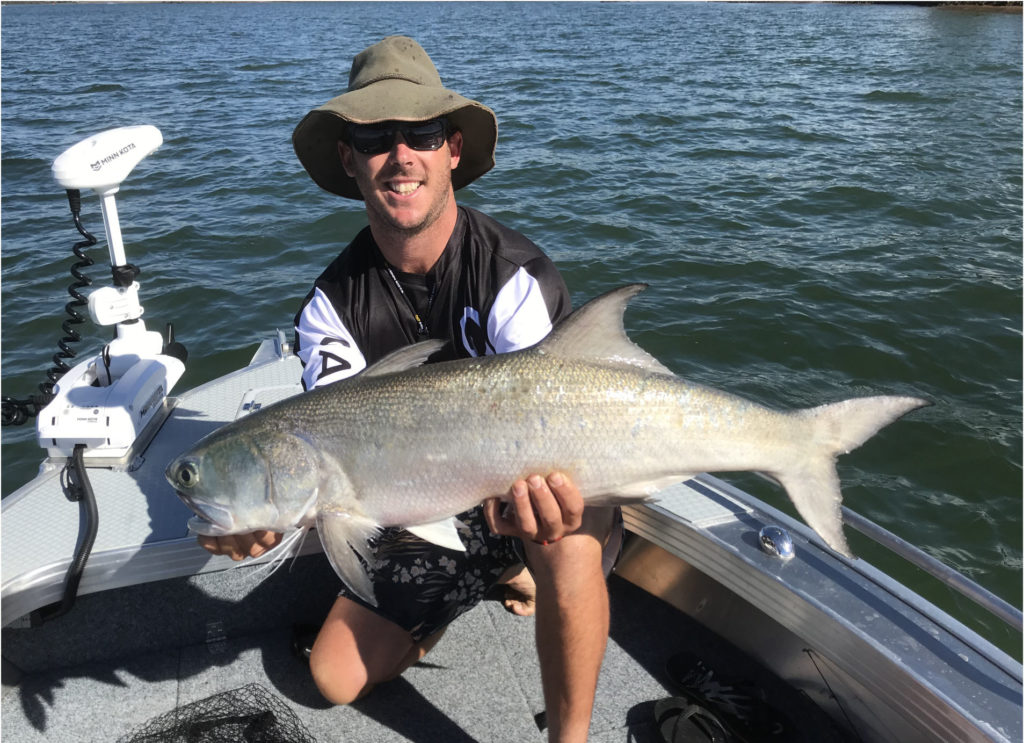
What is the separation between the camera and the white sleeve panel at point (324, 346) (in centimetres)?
291

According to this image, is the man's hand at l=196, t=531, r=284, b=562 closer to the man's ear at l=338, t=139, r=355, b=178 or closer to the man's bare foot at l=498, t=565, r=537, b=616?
the man's bare foot at l=498, t=565, r=537, b=616

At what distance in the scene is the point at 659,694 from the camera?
330cm

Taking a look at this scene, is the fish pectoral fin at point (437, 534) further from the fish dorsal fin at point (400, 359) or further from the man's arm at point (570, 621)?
the fish dorsal fin at point (400, 359)

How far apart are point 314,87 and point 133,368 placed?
55.3 ft

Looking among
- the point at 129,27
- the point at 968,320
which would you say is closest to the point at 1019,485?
the point at 968,320

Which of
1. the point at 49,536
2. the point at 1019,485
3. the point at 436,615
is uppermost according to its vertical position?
the point at 49,536

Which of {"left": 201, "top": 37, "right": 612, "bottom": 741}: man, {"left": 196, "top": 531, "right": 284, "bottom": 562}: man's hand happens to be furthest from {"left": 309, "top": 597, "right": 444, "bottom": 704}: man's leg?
{"left": 196, "top": 531, "right": 284, "bottom": 562}: man's hand

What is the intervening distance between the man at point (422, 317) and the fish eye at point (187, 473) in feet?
1.39

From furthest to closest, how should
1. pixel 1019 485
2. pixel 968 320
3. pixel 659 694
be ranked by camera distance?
1. pixel 968 320
2. pixel 1019 485
3. pixel 659 694

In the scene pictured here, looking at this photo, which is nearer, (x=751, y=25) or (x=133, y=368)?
(x=133, y=368)

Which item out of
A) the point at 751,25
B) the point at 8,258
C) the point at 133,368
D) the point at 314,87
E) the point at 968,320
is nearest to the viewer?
the point at 133,368

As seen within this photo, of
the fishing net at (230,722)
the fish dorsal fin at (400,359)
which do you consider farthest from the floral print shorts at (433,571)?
the fish dorsal fin at (400,359)

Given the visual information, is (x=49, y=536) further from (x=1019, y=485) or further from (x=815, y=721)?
(x=1019, y=485)

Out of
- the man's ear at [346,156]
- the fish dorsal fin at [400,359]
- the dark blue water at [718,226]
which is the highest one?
the man's ear at [346,156]
